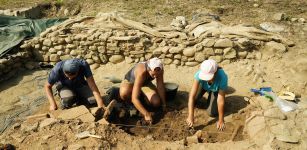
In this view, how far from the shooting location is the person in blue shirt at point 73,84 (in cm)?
514

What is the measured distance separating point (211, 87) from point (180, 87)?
1390 millimetres

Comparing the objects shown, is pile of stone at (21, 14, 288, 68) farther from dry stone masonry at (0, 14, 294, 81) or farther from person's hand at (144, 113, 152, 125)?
person's hand at (144, 113, 152, 125)

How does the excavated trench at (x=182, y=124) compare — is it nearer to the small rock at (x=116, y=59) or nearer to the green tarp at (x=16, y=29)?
the small rock at (x=116, y=59)

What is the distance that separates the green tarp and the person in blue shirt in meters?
2.57

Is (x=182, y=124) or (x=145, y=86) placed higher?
(x=145, y=86)

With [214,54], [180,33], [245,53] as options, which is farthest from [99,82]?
[245,53]

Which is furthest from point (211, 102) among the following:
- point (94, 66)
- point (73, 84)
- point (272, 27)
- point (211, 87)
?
point (272, 27)

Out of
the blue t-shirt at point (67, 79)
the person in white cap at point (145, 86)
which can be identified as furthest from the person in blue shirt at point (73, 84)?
the person in white cap at point (145, 86)

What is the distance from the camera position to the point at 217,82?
4863 millimetres

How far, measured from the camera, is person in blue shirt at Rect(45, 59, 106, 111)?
202 inches

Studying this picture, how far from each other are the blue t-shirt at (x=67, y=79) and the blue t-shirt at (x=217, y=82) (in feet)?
5.91

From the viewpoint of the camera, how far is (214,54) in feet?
22.0

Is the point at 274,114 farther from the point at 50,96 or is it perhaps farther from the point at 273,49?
the point at 50,96

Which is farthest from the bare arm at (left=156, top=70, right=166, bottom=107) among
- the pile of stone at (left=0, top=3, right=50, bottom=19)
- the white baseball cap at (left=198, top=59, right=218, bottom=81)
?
the pile of stone at (left=0, top=3, right=50, bottom=19)
